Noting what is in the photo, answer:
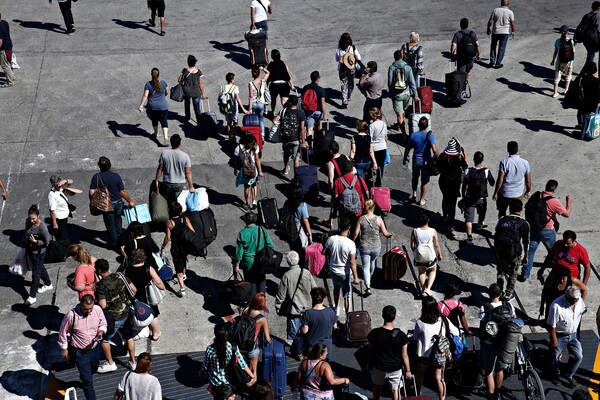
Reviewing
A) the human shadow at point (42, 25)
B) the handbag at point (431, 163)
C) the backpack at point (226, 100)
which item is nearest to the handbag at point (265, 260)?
the handbag at point (431, 163)

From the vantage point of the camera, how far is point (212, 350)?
11773 mm

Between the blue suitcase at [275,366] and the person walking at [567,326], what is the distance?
11.9ft

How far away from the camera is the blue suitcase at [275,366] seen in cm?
1245

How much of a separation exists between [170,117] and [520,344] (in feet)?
35.1

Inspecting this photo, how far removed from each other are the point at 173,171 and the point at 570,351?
7.19m

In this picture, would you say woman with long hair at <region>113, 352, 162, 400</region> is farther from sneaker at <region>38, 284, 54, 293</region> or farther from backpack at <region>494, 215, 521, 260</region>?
backpack at <region>494, 215, 521, 260</region>

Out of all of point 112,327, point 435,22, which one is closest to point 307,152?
point 112,327

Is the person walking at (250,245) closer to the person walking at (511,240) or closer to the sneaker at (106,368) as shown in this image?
the sneaker at (106,368)

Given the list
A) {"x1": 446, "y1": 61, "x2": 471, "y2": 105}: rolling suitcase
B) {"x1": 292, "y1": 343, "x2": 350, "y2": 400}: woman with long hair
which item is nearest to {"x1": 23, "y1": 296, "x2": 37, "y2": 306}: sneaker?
{"x1": 292, "y1": 343, "x2": 350, "y2": 400}: woman with long hair

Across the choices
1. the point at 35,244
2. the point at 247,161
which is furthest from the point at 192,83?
the point at 35,244

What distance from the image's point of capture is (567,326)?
12.4m

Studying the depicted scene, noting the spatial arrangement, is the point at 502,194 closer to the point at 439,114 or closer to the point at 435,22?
the point at 439,114

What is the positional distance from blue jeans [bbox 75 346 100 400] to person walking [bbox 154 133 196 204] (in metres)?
3.94

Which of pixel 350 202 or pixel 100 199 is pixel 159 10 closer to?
pixel 100 199
